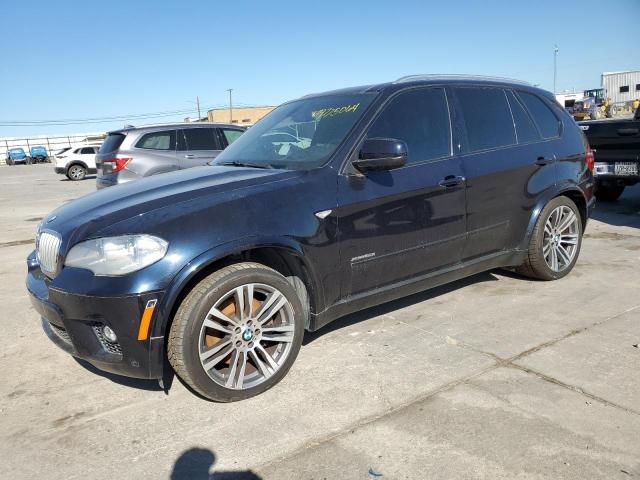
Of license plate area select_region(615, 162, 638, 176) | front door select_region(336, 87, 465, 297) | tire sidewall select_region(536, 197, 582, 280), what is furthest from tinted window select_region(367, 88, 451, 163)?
license plate area select_region(615, 162, 638, 176)

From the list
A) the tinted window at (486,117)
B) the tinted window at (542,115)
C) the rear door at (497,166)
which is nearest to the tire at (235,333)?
the rear door at (497,166)

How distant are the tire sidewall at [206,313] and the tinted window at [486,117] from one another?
1.95 metres

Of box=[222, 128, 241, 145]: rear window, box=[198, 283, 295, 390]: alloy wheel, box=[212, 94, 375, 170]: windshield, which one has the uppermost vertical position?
box=[222, 128, 241, 145]: rear window

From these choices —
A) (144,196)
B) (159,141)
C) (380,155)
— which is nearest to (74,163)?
(159,141)

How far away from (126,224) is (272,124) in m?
1.84

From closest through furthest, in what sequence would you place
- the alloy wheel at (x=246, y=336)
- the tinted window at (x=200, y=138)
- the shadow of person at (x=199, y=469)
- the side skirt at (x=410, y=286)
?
the shadow of person at (x=199, y=469), the alloy wheel at (x=246, y=336), the side skirt at (x=410, y=286), the tinted window at (x=200, y=138)

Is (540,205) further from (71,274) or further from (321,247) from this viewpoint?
(71,274)

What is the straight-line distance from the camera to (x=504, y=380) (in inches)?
122

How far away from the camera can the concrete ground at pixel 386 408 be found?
2.42 metres

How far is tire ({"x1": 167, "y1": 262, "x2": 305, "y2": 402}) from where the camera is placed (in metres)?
2.79

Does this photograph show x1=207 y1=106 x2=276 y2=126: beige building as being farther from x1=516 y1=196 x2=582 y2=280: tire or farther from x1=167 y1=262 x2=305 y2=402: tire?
x1=167 y1=262 x2=305 y2=402: tire

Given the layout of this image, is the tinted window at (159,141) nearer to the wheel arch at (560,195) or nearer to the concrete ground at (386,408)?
the concrete ground at (386,408)

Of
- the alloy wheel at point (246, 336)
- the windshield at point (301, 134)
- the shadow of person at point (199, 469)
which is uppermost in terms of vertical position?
the windshield at point (301, 134)

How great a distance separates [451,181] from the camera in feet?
12.6
